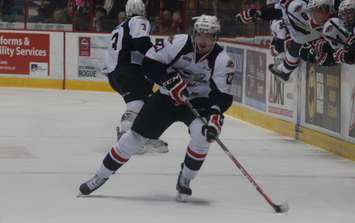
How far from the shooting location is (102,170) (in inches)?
248

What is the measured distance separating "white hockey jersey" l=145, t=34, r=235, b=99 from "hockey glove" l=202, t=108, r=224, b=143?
160 mm

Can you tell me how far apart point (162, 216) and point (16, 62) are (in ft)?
33.3

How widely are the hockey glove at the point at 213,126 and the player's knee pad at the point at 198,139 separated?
7 cm

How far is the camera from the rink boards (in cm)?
894

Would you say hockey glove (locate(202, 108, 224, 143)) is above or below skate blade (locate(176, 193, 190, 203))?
above

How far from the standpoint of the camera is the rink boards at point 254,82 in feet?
29.3

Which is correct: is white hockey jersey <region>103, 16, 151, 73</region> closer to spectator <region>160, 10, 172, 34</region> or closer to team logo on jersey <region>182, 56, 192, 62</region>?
team logo on jersey <region>182, 56, 192, 62</region>

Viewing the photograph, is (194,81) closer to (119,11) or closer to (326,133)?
(326,133)

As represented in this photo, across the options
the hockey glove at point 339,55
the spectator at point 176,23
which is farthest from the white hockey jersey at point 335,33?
the spectator at point 176,23

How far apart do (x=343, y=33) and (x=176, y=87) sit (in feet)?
11.2

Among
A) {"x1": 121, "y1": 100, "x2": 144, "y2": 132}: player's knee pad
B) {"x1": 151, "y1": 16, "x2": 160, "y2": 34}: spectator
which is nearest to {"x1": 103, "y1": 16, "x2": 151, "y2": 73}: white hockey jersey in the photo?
{"x1": 121, "y1": 100, "x2": 144, "y2": 132}: player's knee pad

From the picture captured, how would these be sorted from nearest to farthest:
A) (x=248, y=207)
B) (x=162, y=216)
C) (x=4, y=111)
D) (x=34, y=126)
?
(x=162, y=216) < (x=248, y=207) < (x=34, y=126) < (x=4, y=111)

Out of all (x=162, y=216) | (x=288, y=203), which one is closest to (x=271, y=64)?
(x=288, y=203)

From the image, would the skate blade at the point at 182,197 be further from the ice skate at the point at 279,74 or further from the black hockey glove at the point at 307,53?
the ice skate at the point at 279,74
